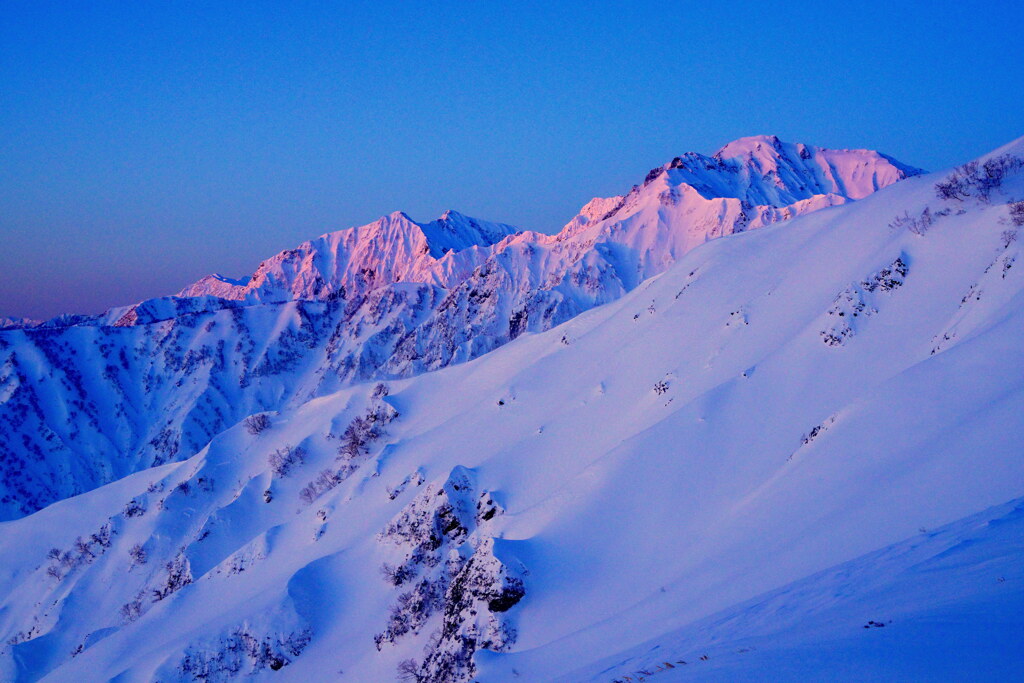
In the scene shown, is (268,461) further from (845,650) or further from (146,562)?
(845,650)

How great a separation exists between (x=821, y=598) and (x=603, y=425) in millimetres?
23629

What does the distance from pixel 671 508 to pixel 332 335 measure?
546ft

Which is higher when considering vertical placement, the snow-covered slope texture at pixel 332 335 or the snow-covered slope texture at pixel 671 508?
the snow-covered slope texture at pixel 332 335

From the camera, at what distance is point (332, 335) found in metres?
179

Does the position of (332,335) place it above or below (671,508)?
above

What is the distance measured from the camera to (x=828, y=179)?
18938 centimetres

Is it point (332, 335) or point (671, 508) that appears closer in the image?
point (671, 508)

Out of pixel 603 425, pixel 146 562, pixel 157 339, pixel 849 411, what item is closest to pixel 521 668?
pixel 849 411

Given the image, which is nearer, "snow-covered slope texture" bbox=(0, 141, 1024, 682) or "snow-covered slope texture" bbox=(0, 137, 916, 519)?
"snow-covered slope texture" bbox=(0, 141, 1024, 682)

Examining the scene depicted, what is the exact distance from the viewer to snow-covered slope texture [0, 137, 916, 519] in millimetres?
135375

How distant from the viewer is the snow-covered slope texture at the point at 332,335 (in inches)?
5330

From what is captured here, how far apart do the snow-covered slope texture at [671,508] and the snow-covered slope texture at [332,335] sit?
7996 cm

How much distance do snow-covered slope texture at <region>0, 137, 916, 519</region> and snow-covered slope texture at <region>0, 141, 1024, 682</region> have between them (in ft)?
262

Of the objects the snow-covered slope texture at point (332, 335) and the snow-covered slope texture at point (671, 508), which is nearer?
the snow-covered slope texture at point (671, 508)
